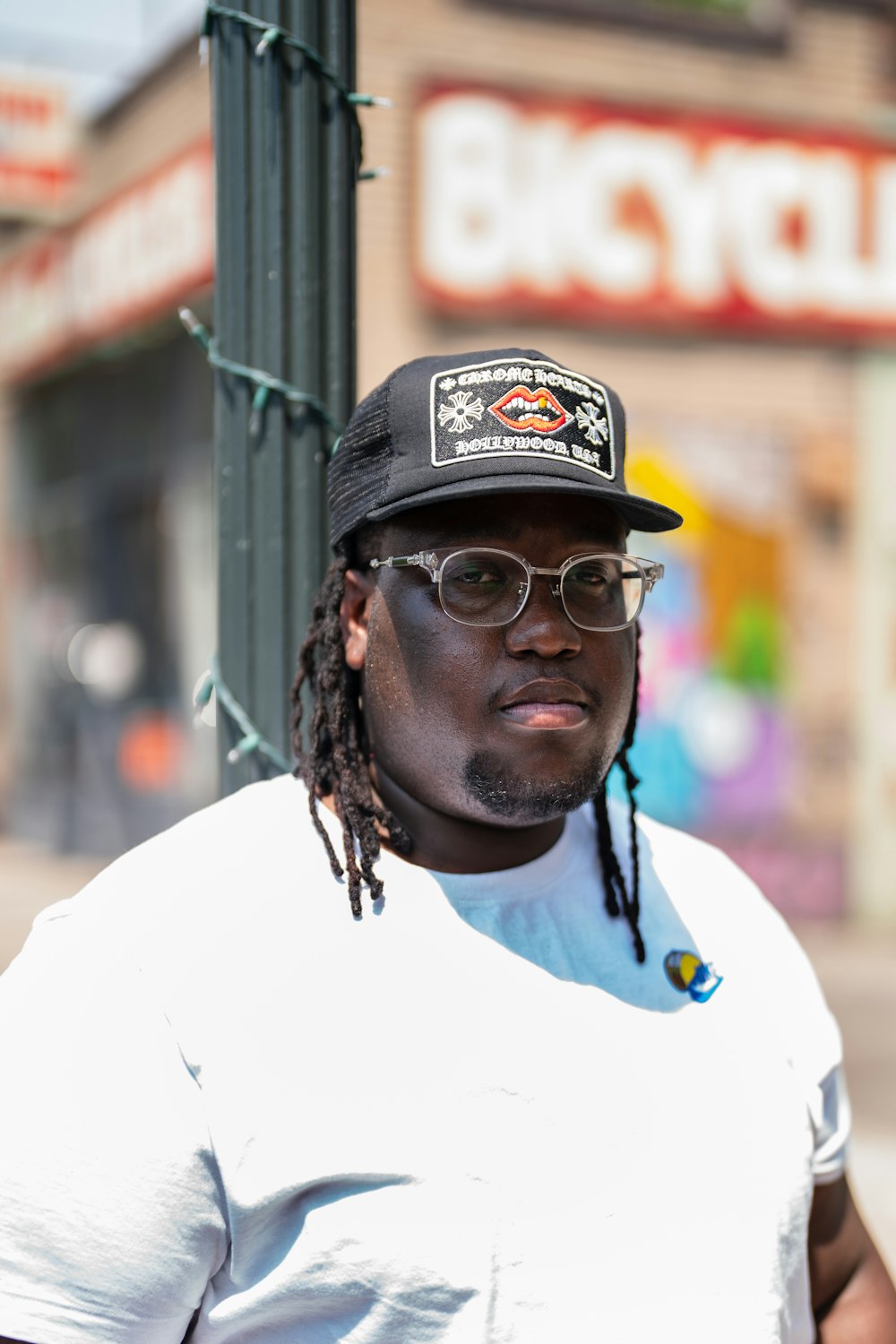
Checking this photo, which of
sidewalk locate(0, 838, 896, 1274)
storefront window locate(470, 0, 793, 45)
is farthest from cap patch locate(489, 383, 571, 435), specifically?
storefront window locate(470, 0, 793, 45)

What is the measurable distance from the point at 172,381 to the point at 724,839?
5050mm

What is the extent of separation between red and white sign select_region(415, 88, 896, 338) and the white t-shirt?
6886 mm

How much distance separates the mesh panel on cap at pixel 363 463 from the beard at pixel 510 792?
1.11 feet

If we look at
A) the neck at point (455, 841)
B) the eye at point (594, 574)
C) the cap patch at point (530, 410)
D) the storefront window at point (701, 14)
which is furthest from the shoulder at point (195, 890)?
the storefront window at point (701, 14)

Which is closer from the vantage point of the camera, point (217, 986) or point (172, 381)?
point (217, 986)

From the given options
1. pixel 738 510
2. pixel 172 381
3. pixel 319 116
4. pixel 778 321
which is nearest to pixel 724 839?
pixel 738 510

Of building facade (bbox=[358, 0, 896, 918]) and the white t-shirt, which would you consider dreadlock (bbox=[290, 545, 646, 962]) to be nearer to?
the white t-shirt

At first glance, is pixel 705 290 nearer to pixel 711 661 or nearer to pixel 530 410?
pixel 711 661

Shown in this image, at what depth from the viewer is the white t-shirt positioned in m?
1.46

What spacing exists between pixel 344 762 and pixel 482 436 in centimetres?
46

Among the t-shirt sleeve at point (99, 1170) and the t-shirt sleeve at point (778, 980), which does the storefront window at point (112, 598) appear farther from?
the t-shirt sleeve at point (99, 1170)

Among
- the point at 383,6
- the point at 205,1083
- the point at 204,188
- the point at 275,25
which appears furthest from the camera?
the point at 204,188

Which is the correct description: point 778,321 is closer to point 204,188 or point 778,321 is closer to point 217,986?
point 204,188

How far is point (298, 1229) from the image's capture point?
4.99 ft
